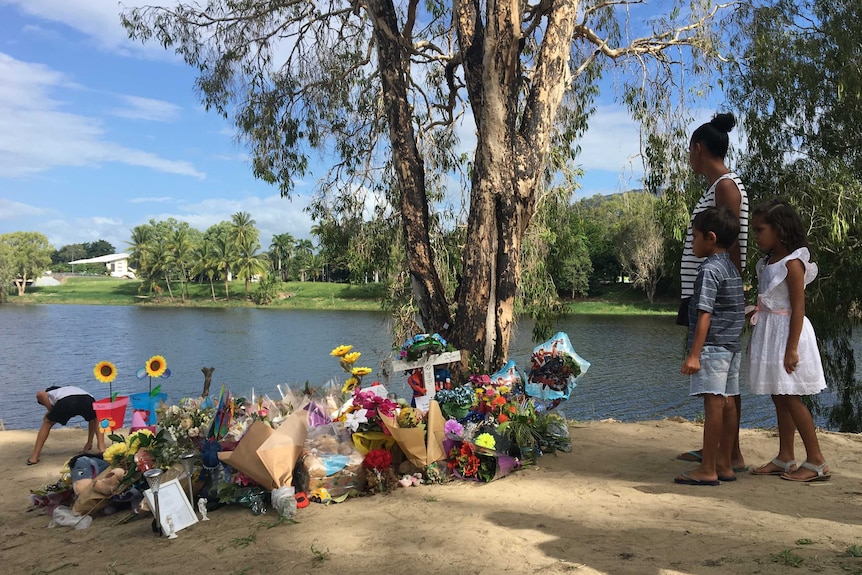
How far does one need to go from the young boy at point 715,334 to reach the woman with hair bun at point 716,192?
134 millimetres

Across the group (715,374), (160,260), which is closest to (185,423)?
(715,374)

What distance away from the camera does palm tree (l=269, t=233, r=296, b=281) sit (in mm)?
59888

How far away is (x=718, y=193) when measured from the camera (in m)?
3.25

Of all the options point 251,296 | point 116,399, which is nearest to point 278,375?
point 116,399

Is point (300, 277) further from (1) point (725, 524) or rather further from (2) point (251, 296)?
(1) point (725, 524)

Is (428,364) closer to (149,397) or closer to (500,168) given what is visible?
(500,168)

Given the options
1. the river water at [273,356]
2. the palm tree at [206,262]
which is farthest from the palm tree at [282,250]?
the river water at [273,356]

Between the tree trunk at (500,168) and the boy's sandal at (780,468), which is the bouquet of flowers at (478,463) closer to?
the tree trunk at (500,168)

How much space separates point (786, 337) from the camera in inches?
120

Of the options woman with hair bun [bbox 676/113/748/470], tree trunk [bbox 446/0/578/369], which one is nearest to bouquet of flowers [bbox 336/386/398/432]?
tree trunk [bbox 446/0/578/369]

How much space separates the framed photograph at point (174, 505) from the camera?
3.11m

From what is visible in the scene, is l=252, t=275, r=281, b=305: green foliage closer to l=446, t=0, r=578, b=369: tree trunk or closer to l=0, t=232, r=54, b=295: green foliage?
l=0, t=232, r=54, b=295: green foliage

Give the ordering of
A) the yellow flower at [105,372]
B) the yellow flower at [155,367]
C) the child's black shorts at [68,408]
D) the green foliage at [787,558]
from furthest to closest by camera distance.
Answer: the child's black shorts at [68,408] < the yellow flower at [105,372] < the yellow flower at [155,367] < the green foliage at [787,558]

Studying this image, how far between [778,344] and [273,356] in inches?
641
